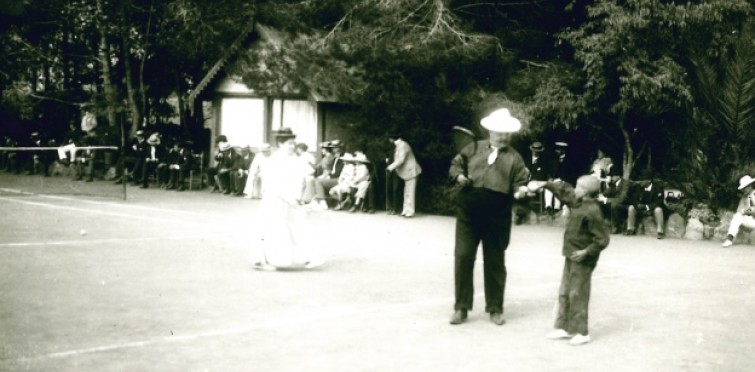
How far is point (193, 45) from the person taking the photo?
32.9 m

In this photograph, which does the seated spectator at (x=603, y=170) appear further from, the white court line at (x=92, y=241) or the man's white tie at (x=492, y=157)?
the man's white tie at (x=492, y=157)

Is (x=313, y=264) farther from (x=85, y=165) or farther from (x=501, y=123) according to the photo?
(x=85, y=165)

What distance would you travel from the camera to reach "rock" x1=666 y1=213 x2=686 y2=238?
807 inches

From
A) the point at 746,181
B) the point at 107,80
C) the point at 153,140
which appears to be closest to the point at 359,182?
the point at 746,181

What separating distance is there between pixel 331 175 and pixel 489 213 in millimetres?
16003

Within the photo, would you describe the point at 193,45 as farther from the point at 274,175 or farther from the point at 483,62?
the point at 274,175

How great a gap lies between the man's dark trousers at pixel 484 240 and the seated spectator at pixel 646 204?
34.2ft

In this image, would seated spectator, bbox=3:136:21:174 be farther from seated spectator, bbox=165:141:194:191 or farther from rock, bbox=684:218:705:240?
rock, bbox=684:218:705:240

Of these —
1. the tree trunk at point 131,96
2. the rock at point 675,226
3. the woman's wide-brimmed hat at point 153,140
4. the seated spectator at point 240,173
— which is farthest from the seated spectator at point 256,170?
the tree trunk at point 131,96

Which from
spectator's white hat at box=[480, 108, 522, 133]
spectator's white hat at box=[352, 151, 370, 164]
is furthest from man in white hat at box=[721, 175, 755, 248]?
spectator's white hat at box=[480, 108, 522, 133]

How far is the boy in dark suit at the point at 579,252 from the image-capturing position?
970cm

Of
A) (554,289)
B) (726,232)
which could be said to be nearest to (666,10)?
(726,232)

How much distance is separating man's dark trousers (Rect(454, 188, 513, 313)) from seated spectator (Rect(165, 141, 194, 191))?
2032 cm

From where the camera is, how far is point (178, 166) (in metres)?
Result: 30.3
